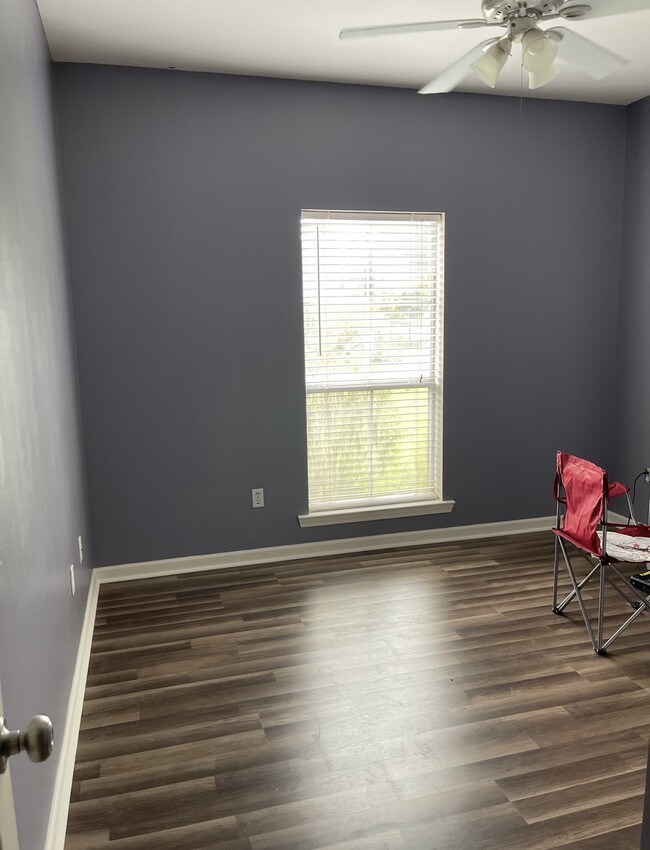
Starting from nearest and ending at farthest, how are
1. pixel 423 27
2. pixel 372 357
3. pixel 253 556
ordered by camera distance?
pixel 423 27, pixel 253 556, pixel 372 357

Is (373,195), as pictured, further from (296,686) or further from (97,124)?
(296,686)

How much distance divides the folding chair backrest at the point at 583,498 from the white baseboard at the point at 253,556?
133 centimetres

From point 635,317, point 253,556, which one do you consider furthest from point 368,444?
point 635,317

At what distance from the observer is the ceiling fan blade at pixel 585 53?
2.46 metres

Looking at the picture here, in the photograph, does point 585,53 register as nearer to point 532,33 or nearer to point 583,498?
point 532,33

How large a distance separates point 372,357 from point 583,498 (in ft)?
5.32

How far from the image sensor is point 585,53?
259 centimetres

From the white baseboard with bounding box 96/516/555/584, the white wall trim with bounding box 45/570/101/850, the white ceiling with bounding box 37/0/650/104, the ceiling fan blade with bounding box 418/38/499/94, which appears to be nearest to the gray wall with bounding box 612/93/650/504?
the white ceiling with bounding box 37/0/650/104

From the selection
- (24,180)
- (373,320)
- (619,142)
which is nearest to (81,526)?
(24,180)

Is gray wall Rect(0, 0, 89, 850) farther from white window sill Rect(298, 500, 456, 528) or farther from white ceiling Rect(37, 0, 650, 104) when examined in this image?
white window sill Rect(298, 500, 456, 528)

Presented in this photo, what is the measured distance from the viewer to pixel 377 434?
13.8ft

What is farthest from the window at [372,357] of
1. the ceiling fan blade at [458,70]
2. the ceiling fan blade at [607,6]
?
the ceiling fan blade at [607,6]

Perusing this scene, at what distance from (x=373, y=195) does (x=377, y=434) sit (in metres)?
1.45

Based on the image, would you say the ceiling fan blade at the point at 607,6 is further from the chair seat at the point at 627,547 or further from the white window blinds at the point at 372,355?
the chair seat at the point at 627,547
